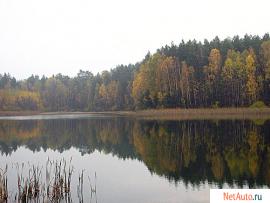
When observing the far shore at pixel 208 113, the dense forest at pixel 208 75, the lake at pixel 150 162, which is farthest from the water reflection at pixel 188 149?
the dense forest at pixel 208 75

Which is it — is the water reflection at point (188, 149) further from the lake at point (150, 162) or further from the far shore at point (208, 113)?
the far shore at point (208, 113)

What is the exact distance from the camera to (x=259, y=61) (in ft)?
322

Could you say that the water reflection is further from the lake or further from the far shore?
the far shore

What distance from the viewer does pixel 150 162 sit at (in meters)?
29.2

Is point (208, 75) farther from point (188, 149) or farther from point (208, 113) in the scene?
point (188, 149)

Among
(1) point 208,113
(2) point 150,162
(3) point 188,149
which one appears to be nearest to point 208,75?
(1) point 208,113

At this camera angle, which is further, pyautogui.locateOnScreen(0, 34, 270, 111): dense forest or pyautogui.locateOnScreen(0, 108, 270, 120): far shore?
pyautogui.locateOnScreen(0, 34, 270, 111): dense forest

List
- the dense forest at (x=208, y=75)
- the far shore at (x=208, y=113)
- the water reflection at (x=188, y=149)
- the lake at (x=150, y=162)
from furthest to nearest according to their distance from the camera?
the dense forest at (x=208, y=75) → the far shore at (x=208, y=113) → the water reflection at (x=188, y=149) → the lake at (x=150, y=162)

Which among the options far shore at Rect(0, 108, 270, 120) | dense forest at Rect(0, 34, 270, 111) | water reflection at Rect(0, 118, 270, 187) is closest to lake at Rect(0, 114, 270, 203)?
water reflection at Rect(0, 118, 270, 187)

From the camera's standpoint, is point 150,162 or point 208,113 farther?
point 208,113

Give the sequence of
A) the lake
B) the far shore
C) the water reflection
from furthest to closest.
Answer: the far shore, the water reflection, the lake

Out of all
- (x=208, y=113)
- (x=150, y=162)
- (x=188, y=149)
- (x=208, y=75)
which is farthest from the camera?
(x=208, y=75)

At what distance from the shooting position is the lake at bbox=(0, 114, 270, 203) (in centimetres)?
1981

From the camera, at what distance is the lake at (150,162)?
780 inches
